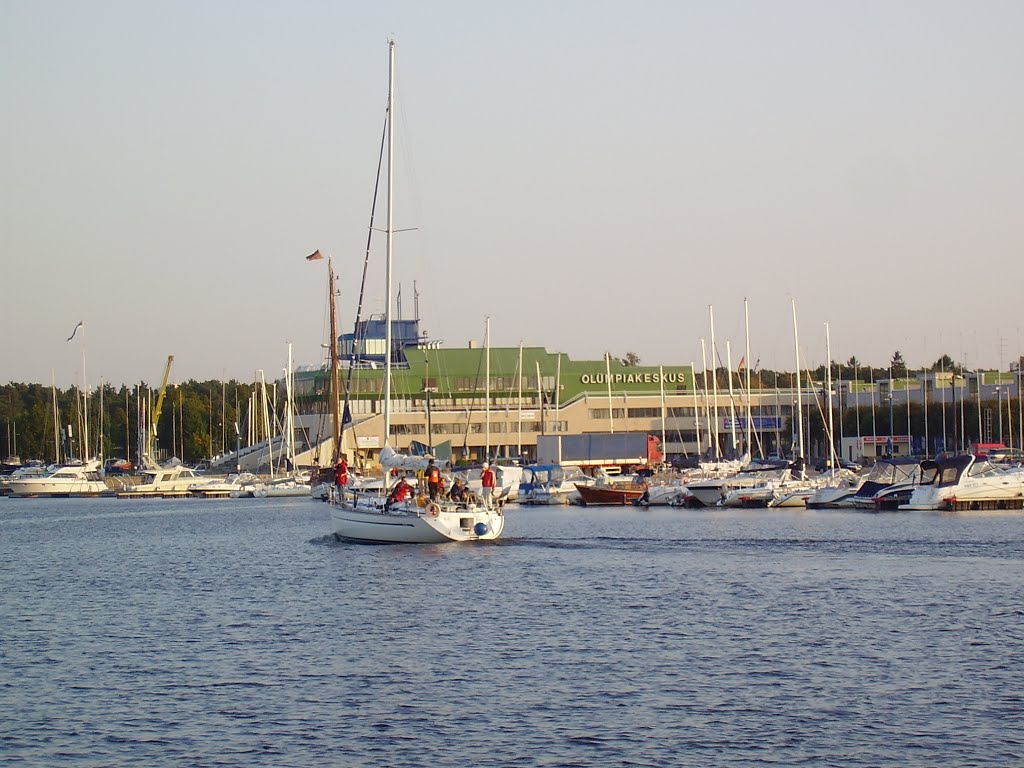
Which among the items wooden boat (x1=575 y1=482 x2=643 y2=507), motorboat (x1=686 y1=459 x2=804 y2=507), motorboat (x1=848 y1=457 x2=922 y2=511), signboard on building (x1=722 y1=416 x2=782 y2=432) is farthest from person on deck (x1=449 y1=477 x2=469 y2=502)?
signboard on building (x1=722 y1=416 x2=782 y2=432)

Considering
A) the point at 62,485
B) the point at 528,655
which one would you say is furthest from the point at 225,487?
the point at 528,655

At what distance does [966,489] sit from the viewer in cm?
7781

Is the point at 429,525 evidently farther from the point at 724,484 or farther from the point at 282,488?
the point at 282,488

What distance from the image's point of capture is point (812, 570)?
47.2m

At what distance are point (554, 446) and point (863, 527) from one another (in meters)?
77.9

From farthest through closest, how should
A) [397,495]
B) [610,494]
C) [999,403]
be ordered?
[999,403]
[610,494]
[397,495]

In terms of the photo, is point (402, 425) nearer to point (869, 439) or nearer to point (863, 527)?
point (869, 439)

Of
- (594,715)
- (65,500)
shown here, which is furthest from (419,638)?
(65,500)

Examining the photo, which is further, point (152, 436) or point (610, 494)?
point (152, 436)

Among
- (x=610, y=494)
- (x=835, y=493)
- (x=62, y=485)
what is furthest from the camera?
(x=62, y=485)

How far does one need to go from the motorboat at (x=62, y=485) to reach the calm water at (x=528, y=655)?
8632 centimetres

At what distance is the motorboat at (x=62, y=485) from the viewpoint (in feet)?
465

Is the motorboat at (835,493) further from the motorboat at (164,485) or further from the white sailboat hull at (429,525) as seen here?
the motorboat at (164,485)

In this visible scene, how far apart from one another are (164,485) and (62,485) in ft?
46.4
